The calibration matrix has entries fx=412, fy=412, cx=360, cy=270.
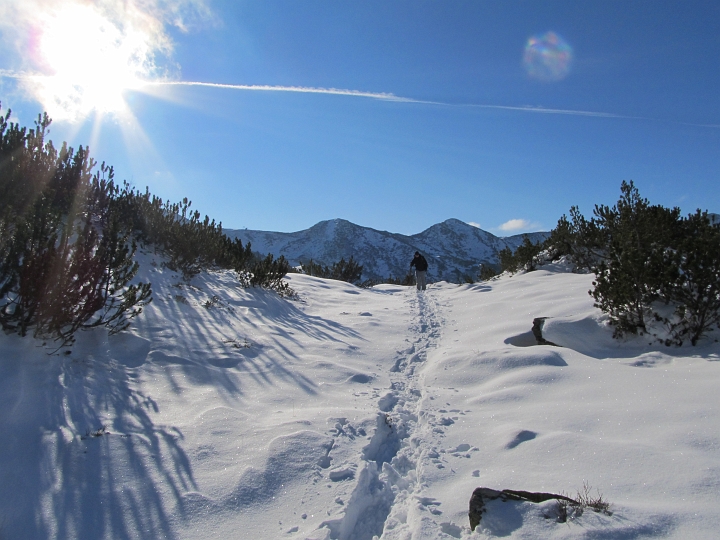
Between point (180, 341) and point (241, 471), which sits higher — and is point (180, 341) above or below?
above

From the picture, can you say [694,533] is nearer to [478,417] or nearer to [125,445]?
[478,417]

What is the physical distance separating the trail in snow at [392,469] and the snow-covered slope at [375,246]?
347 feet

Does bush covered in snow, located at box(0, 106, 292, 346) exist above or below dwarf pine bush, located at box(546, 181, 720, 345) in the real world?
above

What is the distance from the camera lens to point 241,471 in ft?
8.98

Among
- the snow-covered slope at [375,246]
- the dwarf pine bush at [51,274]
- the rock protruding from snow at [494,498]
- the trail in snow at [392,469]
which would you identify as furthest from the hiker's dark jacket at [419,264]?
the snow-covered slope at [375,246]

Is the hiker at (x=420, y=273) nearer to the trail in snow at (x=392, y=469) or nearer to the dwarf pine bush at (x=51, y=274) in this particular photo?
the trail in snow at (x=392, y=469)

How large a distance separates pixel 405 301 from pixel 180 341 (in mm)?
7135

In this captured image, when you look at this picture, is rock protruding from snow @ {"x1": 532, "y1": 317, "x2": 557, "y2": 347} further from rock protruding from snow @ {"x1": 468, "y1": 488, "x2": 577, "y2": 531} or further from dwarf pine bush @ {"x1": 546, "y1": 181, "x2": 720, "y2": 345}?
rock protruding from snow @ {"x1": 468, "y1": 488, "x2": 577, "y2": 531}

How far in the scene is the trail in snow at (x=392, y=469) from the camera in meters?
2.39

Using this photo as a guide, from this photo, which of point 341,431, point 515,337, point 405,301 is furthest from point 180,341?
point 405,301

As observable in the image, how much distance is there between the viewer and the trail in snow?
2.39 m

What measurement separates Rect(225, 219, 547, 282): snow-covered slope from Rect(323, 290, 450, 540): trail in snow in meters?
106

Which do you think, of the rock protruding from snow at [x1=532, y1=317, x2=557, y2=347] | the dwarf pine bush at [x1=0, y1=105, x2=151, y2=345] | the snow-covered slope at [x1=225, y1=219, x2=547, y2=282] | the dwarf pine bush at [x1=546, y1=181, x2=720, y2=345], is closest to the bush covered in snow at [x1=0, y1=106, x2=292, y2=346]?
the dwarf pine bush at [x1=0, y1=105, x2=151, y2=345]

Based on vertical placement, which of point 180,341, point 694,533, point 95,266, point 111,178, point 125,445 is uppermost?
point 111,178
